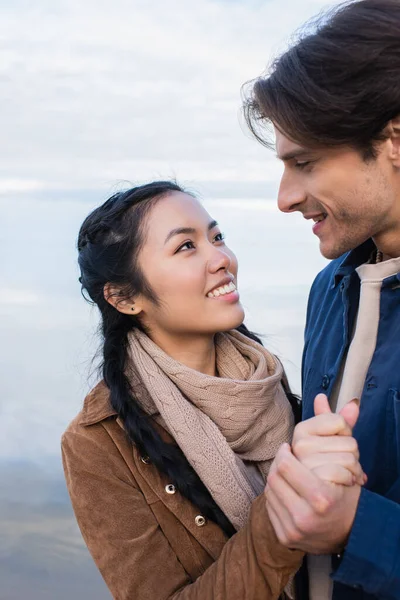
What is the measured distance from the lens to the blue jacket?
217cm

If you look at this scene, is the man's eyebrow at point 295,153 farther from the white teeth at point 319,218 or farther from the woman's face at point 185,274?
the woman's face at point 185,274

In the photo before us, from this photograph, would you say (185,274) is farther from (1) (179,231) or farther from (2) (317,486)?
(2) (317,486)

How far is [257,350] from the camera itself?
11.0ft

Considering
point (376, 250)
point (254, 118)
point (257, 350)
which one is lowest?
point (257, 350)

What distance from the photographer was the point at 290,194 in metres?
2.67

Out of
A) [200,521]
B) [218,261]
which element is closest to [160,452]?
[200,521]

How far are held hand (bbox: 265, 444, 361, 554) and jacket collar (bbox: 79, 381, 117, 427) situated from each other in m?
0.86

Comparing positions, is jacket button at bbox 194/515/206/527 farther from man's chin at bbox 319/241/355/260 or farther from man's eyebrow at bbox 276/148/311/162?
man's eyebrow at bbox 276/148/311/162

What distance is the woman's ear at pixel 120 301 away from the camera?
10.5 feet

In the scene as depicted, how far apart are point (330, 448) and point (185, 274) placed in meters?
1.05

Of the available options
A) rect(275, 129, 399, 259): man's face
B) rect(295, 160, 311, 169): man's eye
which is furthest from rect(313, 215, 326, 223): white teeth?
rect(295, 160, 311, 169): man's eye

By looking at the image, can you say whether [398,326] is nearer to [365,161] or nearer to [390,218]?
[390,218]

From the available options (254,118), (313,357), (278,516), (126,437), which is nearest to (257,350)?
(313,357)

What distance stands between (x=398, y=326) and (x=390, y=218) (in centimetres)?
34
